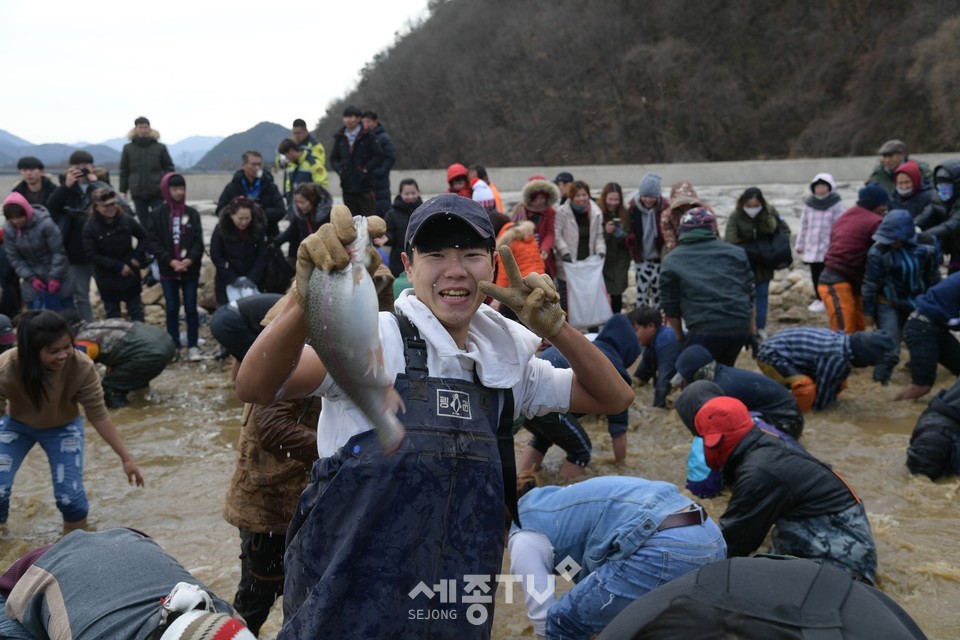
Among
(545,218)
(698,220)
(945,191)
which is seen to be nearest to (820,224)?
(945,191)

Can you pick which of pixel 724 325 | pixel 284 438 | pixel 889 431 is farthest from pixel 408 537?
pixel 889 431

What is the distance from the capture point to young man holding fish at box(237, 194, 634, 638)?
6.26 ft

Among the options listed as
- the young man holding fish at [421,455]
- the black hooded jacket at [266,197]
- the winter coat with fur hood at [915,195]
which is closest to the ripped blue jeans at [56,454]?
the young man holding fish at [421,455]

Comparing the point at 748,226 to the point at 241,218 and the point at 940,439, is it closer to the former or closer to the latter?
the point at 940,439

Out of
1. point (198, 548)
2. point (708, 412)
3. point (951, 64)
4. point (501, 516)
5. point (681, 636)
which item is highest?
point (951, 64)

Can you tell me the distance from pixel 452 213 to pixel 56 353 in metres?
3.43

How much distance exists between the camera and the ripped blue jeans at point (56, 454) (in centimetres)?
488

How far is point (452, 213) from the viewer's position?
2047mm

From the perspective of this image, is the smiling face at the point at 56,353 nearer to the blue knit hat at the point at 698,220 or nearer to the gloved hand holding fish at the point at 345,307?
the gloved hand holding fish at the point at 345,307

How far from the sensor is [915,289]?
7312 mm

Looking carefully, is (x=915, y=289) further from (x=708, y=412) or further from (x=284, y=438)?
(x=284, y=438)

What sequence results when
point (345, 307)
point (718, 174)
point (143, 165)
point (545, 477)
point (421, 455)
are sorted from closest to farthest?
1. point (345, 307)
2. point (421, 455)
3. point (545, 477)
4. point (143, 165)
5. point (718, 174)

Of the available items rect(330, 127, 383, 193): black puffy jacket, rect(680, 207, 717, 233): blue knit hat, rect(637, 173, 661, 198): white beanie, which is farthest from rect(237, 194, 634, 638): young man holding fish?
rect(330, 127, 383, 193): black puffy jacket

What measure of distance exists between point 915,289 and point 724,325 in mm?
2289
